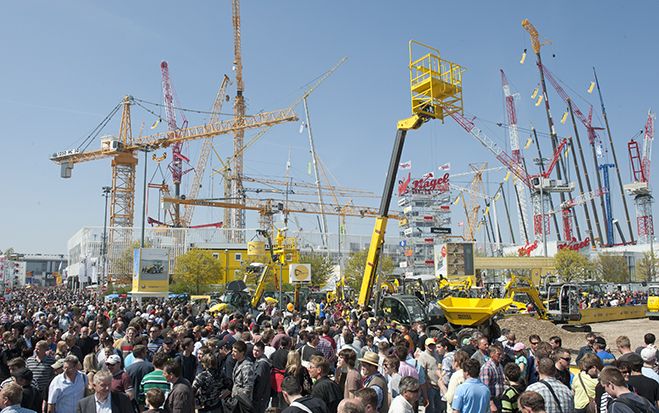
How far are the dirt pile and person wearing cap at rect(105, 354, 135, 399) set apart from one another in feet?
57.0

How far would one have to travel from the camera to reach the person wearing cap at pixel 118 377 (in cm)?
665

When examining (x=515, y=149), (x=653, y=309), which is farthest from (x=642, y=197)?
(x=653, y=309)

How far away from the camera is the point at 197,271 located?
60906mm

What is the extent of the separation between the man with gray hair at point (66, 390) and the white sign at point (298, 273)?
22.5m

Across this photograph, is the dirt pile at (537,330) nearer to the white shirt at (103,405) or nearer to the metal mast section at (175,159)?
the white shirt at (103,405)

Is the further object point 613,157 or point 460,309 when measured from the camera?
point 613,157

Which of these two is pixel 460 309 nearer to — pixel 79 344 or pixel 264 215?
pixel 79 344

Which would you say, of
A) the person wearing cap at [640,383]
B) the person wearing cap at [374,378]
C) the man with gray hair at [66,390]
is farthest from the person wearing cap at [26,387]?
the person wearing cap at [640,383]

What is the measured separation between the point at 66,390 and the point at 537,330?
19.2 metres

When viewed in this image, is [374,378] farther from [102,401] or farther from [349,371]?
[102,401]

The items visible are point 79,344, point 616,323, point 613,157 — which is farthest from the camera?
point 613,157

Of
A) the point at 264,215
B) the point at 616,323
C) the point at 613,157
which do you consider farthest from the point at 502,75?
the point at 616,323

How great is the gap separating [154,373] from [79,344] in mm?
4523

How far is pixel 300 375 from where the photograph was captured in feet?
21.8
